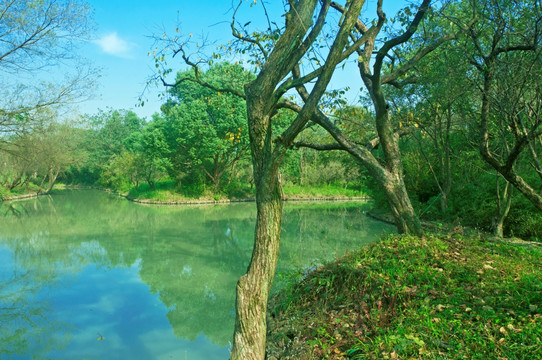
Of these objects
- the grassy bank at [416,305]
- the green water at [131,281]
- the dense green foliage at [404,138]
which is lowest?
the green water at [131,281]

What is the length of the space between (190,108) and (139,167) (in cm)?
822

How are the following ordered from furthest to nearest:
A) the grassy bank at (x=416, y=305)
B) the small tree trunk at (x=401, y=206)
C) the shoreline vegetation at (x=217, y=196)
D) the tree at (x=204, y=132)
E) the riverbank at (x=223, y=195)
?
1. the riverbank at (x=223, y=195)
2. the shoreline vegetation at (x=217, y=196)
3. the tree at (x=204, y=132)
4. the small tree trunk at (x=401, y=206)
5. the grassy bank at (x=416, y=305)

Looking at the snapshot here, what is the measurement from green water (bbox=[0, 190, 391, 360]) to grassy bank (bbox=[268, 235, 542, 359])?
998mm

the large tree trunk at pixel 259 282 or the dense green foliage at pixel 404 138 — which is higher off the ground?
the dense green foliage at pixel 404 138

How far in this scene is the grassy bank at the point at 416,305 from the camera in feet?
10.6

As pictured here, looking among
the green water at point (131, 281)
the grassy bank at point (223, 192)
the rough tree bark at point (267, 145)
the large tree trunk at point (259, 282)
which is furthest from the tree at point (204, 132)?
the large tree trunk at point (259, 282)

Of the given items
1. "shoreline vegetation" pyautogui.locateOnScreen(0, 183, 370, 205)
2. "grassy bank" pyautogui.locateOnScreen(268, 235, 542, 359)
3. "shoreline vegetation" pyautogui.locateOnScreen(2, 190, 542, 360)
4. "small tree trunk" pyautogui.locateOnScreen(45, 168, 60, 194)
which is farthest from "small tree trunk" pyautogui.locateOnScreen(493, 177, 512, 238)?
"small tree trunk" pyautogui.locateOnScreen(45, 168, 60, 194)

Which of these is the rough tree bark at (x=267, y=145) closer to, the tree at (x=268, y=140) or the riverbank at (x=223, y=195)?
the tree at (x=268, y=140)

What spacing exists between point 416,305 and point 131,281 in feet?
21.9

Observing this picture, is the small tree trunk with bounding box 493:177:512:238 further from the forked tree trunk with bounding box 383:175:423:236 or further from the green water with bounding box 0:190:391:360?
the forked tree trunk with bounding box 383:175:423:236

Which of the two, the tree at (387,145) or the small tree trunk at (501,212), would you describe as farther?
the small tree trunk at (501,212)

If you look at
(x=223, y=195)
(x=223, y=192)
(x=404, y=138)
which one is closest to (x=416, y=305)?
(x=404, y=138)

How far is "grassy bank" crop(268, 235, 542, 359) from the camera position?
3.23 m

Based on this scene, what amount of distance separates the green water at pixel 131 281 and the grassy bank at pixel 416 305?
3.27ft
